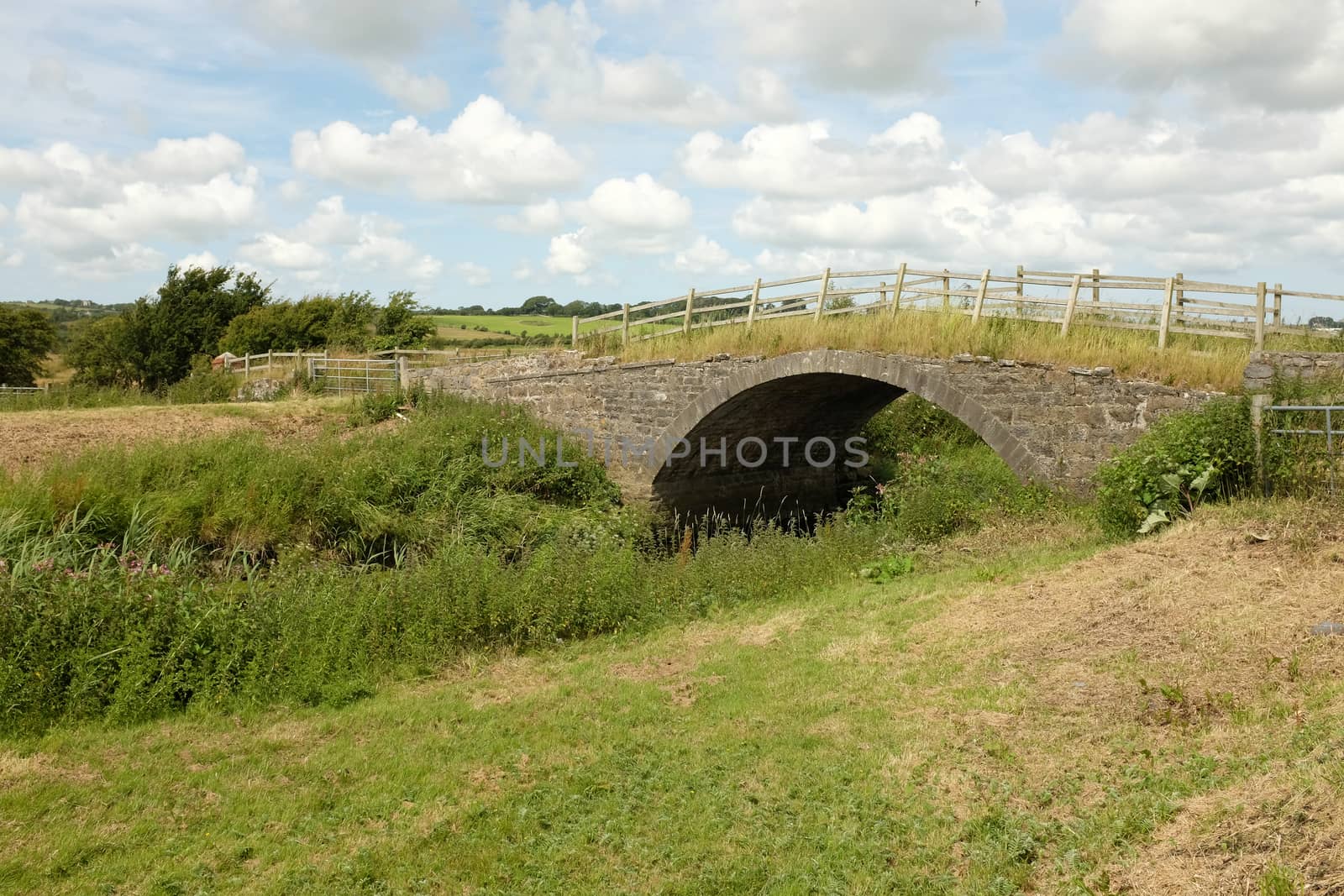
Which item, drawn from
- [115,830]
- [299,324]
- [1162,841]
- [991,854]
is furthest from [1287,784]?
[299,324]

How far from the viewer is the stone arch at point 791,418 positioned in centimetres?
1318

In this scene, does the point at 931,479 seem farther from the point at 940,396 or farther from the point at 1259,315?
the point at 1259,315

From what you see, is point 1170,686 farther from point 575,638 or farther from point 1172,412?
A: point 1172,412

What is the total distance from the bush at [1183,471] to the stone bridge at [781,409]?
53.5 inches

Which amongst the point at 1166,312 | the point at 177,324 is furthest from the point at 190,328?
the point at 1166,312

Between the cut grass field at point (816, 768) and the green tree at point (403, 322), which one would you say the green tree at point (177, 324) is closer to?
the green tree at point (403, 322)

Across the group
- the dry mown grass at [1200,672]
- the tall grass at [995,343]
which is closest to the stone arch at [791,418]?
the tall grass at [995,343]

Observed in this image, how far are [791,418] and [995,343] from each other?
617 centimetres

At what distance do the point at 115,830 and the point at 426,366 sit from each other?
17696mm

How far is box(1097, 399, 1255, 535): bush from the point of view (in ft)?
30.6

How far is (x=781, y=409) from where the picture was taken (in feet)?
58.7

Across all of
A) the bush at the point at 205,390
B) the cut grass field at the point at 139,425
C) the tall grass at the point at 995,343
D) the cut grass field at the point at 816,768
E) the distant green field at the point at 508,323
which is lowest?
the cut grass field at the point at 816,768

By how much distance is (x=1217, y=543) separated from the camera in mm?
8078

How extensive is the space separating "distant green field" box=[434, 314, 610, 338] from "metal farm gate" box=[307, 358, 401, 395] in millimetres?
16410
